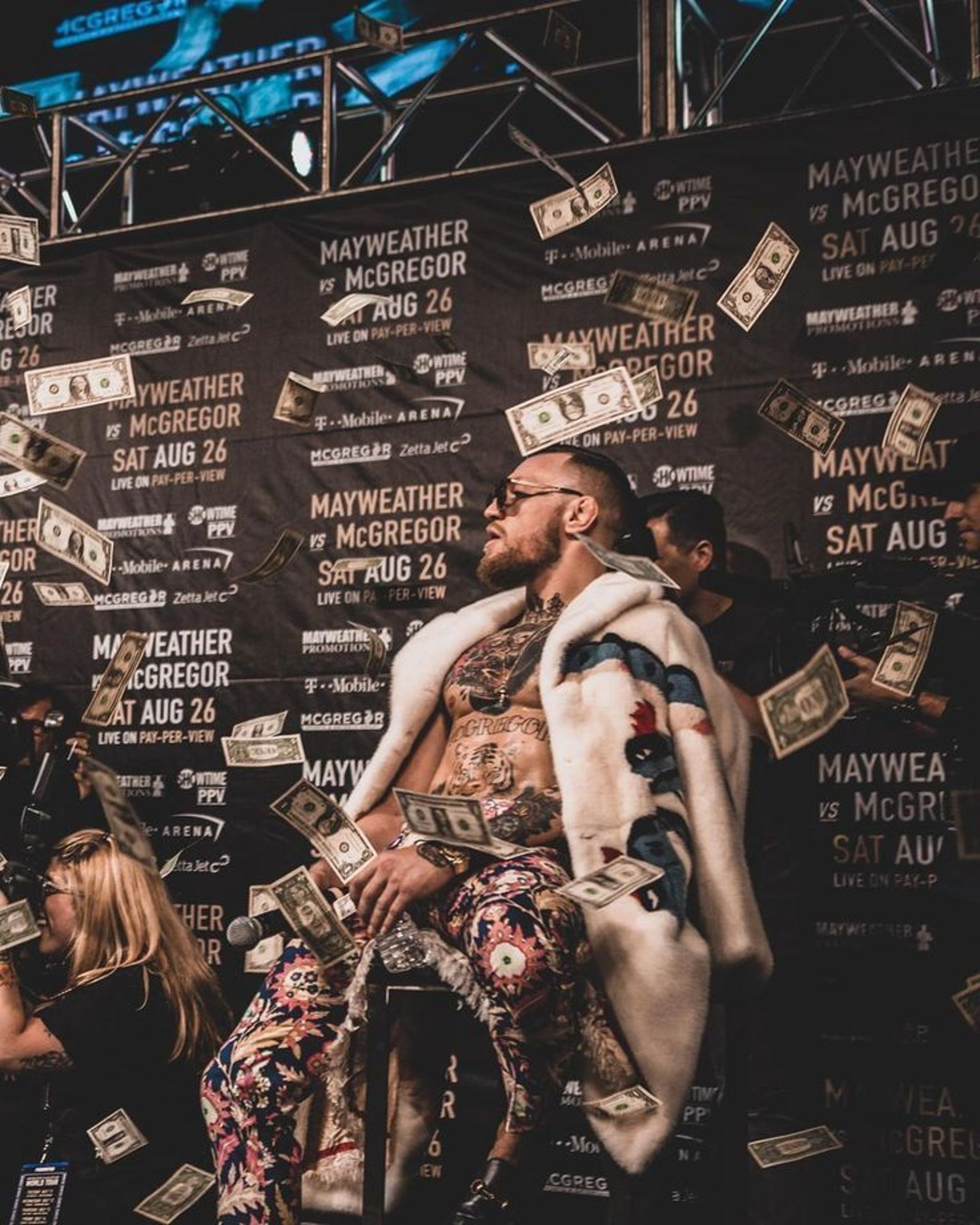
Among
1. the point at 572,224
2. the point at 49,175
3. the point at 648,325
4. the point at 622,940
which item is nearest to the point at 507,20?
the point at 572,224

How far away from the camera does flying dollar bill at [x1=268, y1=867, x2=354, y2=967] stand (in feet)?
9.52

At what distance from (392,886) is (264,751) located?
120 cm

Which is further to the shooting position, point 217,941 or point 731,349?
point 217,941

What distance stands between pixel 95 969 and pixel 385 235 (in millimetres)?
2175

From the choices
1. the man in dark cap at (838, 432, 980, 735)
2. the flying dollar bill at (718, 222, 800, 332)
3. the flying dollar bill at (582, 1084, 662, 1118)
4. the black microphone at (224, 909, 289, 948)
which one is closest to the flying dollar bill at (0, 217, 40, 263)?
the flying dollar bill at (718, 222, 800, 332)

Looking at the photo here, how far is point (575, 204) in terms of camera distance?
12.5 ft

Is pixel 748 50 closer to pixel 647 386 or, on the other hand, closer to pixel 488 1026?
pixel 647 386

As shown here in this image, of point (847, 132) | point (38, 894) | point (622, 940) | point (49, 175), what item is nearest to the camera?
point (622, 940)

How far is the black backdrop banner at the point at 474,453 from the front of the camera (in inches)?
130

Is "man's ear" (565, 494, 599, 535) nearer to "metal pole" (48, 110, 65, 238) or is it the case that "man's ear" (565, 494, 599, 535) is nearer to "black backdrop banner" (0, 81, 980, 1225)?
"black backdrop banner" (0, 81, 980, 1225)

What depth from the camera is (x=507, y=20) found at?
3.92 meters

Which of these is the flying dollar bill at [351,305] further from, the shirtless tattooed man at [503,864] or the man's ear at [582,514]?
the man's ear at [582,514]

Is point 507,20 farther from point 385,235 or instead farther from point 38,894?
point 38,894

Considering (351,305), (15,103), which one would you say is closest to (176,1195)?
(351,305)
